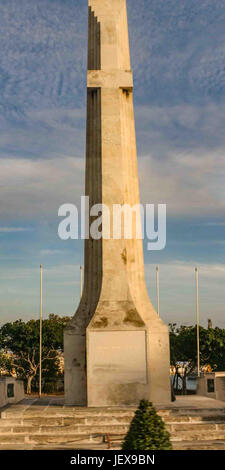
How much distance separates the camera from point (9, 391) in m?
29.7

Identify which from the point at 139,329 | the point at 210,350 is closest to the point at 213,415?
the point at 139,329

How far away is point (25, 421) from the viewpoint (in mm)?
23344

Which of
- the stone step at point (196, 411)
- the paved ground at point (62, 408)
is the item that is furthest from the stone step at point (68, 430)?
the stone step at point (196, 411)

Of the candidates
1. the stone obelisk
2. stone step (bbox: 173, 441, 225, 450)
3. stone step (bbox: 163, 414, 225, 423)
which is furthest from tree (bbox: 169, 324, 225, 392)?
stone step (bbox: 173, 441, 225, 450)

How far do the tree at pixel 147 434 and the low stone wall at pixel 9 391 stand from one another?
50.5ft

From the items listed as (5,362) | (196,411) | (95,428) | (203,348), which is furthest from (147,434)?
(5,362)

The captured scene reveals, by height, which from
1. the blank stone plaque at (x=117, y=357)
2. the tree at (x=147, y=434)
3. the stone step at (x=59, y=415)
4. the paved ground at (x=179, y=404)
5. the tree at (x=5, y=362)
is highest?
the blank stone plaque at (x=117, y=357)

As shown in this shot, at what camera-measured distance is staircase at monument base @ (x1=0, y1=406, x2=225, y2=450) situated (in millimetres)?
21188

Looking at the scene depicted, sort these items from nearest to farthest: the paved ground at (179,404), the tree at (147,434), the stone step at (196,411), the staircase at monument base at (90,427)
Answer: the tree at (147,434) < the staircase at monument base at (90,427) < the stone step at (196,411) < the paved ground at (179,404)

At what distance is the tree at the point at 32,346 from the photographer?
56.7 m

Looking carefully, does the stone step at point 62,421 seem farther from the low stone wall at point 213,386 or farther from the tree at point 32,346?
the tree at point 32,346

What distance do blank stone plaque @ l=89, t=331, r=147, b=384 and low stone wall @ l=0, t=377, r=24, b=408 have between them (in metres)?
5.41

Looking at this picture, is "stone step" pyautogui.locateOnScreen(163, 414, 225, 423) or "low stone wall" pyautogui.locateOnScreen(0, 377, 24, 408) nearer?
"stone step" pyautogui.locateOnScreen(163, 414, 225, 423)

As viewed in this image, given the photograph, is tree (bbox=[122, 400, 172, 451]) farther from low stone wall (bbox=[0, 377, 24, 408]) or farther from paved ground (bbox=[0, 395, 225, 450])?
low stone wall (bbox=[0, 377, 24, 408])
